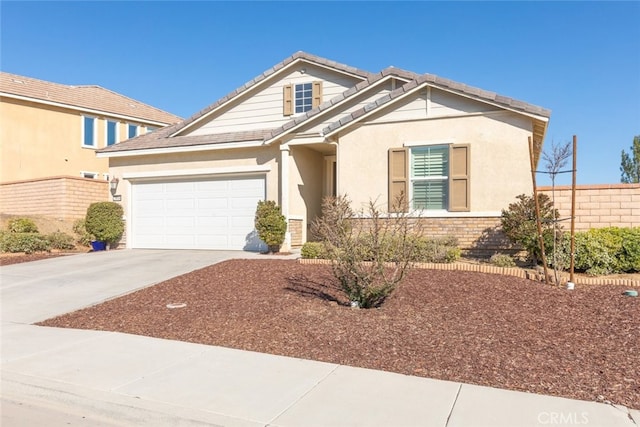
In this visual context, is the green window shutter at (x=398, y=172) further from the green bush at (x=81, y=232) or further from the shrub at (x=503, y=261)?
the green bush at (x=81, y=232)

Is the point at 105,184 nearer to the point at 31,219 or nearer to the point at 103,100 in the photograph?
the point at 31,219

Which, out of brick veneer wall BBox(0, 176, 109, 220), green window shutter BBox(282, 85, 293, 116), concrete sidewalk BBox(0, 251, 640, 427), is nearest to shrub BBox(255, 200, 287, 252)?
green window shutter BBox(282, 85, 293, 116)

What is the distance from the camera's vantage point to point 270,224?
1314cm

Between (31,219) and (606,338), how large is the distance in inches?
707

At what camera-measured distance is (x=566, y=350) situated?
5.31 meters

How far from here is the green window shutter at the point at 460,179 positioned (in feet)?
38.6

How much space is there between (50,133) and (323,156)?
1642 cm

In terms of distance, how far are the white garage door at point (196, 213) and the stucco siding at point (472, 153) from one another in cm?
349

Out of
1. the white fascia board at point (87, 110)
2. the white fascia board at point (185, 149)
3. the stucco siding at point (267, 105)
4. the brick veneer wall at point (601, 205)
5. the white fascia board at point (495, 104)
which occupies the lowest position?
the brick veneer wall at point (601, 205)

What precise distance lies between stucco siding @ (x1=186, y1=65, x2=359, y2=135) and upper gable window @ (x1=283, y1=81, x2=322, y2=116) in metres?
0.16

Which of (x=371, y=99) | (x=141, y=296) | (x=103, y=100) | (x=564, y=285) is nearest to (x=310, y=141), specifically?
(x=371, y=99)

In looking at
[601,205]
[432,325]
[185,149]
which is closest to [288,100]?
[185,149]

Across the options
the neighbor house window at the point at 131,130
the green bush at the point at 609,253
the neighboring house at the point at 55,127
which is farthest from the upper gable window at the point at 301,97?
the neighbor house window at the point at 131,130

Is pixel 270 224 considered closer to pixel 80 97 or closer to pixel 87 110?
pixel 87 110
